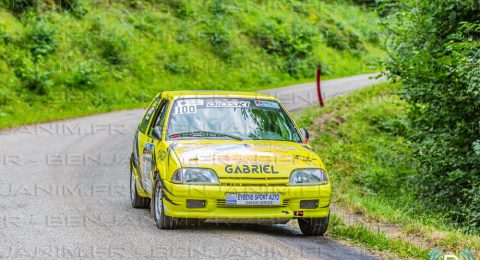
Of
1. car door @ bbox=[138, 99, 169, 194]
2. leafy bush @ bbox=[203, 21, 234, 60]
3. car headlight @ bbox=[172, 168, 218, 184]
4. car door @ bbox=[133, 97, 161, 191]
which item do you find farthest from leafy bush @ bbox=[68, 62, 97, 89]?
car headlight @ bbox=[172, 168, 218, 184]

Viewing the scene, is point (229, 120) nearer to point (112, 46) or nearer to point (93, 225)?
point (93, 225)

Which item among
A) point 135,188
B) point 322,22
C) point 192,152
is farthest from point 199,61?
point 192,152

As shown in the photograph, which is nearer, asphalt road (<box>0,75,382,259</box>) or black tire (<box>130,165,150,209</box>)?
asphalt road (<box>0,75,382,259</box>)

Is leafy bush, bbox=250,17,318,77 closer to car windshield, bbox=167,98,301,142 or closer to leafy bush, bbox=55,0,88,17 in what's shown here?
leafy bush, bbox=55,0,88,17

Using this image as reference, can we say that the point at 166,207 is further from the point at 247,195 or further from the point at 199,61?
the point at 199,61

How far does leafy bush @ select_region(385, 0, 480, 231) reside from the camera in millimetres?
12242

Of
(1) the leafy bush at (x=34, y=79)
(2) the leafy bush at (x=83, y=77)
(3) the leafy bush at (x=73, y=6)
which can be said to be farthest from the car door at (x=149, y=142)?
(3) the leafy bush at (x=73, y=6)

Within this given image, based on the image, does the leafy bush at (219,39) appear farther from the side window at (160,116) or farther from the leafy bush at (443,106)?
the side window at (160,116)

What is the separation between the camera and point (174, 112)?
9008 mm

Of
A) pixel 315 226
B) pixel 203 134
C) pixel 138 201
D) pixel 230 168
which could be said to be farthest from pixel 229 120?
pixel 138 201

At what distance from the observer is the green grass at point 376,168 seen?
8.18 m

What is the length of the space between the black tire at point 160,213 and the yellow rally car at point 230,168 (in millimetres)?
11

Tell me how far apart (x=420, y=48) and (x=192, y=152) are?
291 inches

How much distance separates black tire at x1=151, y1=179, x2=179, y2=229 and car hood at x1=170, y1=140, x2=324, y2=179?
0.53 meters
